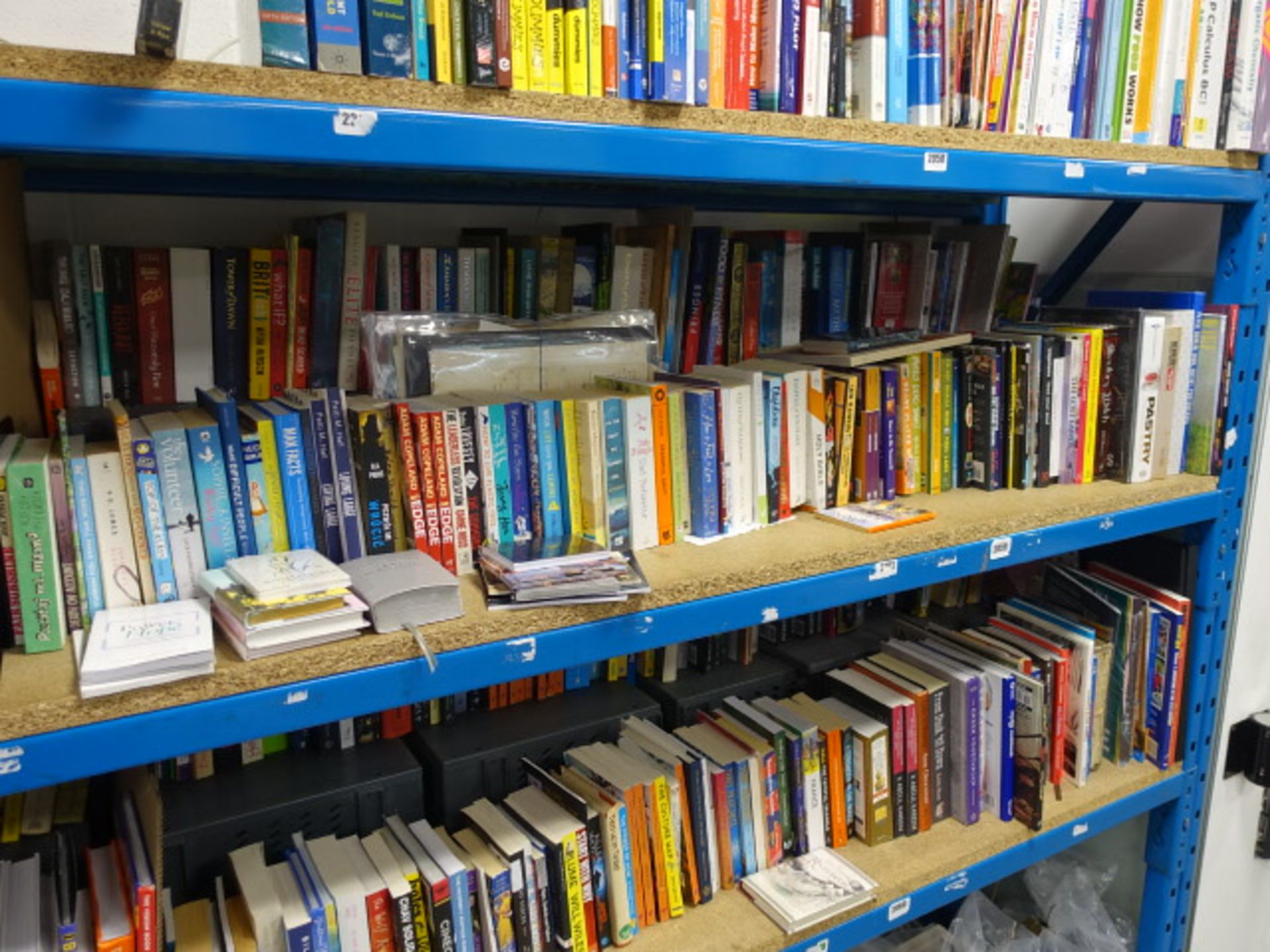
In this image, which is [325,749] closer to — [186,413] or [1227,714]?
[186,413]

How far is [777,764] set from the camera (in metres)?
1.19

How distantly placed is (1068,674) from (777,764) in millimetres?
498

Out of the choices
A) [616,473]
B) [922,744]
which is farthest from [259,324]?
[922,744]

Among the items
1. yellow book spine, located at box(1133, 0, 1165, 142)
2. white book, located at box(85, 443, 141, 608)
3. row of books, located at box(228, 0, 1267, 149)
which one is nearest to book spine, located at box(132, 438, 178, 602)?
white book, located at box(85, 443, 141, 608)

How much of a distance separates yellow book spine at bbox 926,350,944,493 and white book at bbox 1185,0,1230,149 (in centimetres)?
43

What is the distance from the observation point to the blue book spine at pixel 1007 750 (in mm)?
1319

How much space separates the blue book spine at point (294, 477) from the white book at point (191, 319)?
0.17 m

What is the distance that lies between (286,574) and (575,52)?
51 centimetres

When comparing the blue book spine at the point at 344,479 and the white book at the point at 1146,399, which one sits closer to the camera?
the blue book spine at the point at 344,479

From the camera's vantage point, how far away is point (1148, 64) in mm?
1230

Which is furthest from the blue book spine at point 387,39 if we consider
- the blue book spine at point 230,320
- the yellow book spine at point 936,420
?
the yellow book spine at point 936,420

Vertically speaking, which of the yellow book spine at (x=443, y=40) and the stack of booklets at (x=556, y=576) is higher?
the yellow book spine at (x=443, y=40)

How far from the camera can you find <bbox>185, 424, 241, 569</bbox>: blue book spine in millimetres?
834

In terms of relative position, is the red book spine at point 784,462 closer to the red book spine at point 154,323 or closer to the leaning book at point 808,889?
the leaning book at point 808,889
